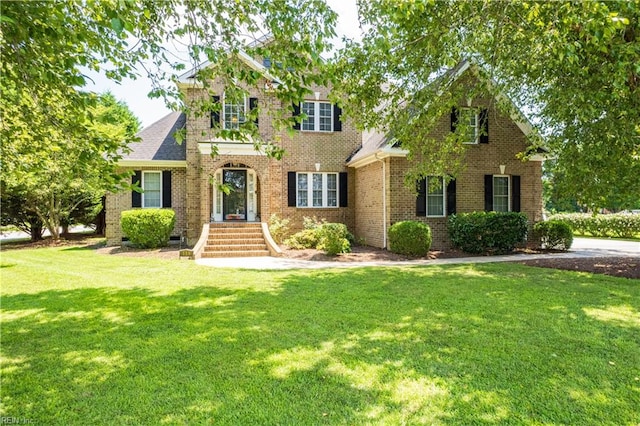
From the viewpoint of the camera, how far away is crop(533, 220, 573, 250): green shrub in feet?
47.0

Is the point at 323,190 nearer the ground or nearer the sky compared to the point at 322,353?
nearer the sky

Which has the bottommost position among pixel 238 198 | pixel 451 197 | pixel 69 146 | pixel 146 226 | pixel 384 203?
pixel 146 226

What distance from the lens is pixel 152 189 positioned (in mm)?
16047

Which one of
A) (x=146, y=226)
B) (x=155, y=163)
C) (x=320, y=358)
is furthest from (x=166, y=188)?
(x=320, y=358)

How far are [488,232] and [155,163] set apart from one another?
13333 mm

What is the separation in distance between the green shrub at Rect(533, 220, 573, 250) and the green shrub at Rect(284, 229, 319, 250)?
878cm

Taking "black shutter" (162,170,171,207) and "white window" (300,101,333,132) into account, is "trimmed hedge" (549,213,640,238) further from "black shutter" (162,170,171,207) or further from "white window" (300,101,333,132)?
"black shutter" (162,170,171,207)

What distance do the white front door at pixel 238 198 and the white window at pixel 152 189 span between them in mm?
2389

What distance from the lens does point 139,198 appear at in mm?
15930

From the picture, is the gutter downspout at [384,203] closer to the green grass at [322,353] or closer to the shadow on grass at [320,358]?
the green grass at [322,353]

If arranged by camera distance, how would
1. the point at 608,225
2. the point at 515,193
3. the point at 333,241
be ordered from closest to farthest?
the point at 333,241, the point at 515,193, the point at 608,225

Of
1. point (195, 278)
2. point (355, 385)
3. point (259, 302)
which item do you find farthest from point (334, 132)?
point (355, 385)

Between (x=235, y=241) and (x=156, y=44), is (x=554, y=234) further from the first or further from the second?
(x=156, y=44)

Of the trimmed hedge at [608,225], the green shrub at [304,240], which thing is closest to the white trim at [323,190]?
the green shrub at [304,240]
